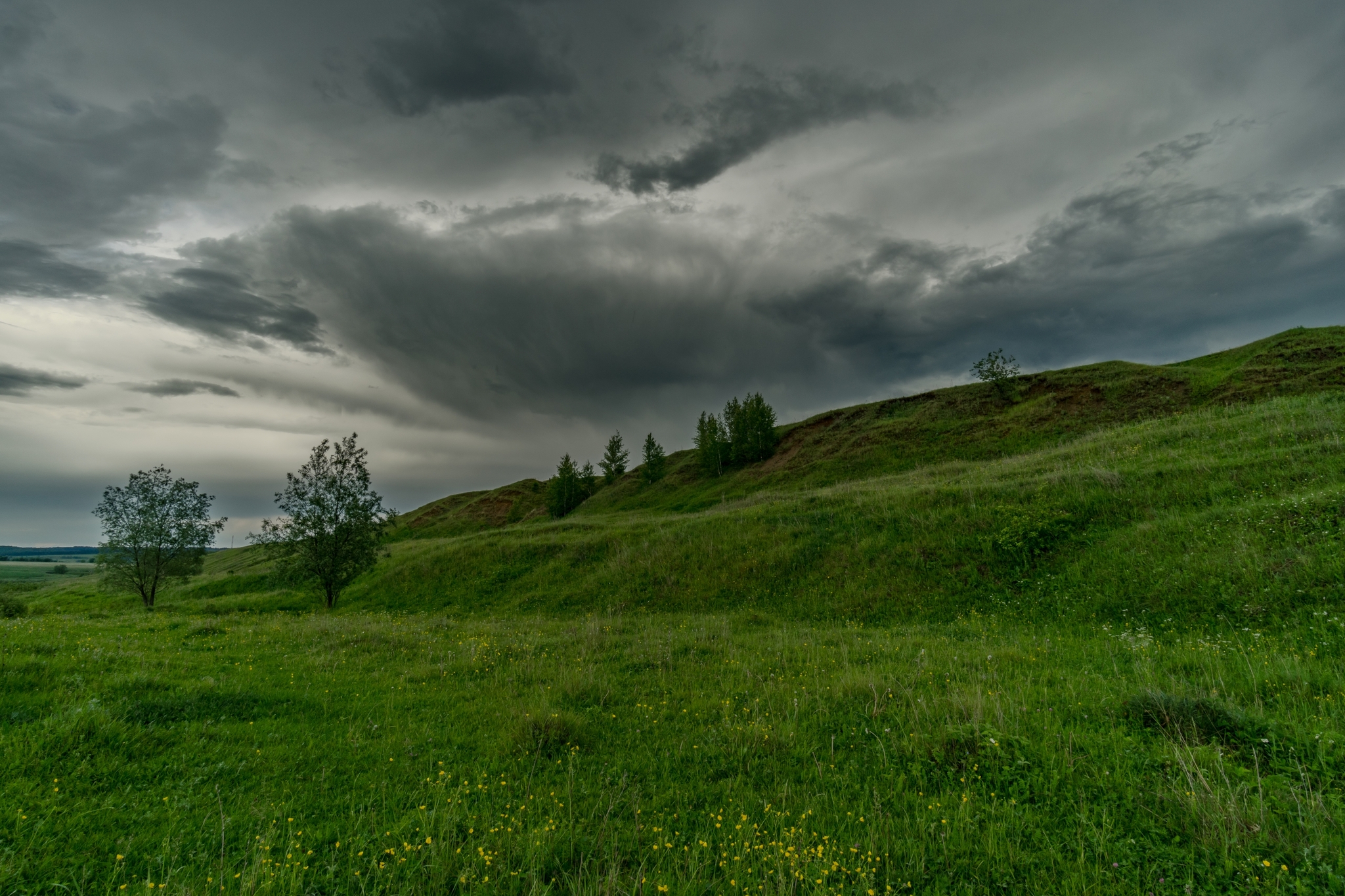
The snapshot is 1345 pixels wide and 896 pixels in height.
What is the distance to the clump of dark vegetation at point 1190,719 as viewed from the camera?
19.6 feet

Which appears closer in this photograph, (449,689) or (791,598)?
(449,689)

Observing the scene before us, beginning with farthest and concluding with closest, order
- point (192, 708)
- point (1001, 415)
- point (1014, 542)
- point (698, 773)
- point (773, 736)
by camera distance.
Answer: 1. point (1001, 415)
2. point (1014, 542)
3. point (192, 708)
4. point (773, 736)
5. point (698, 773)

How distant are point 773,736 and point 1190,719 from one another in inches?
197

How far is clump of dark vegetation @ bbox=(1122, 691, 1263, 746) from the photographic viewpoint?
596 cm

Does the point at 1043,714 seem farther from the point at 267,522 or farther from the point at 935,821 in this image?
the point at 267,522

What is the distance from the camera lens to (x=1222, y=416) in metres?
27.2

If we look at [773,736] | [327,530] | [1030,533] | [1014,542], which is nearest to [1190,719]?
[773,736]

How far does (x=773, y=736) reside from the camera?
6.91 meters

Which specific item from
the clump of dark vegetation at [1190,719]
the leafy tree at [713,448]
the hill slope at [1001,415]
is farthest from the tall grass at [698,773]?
the leafy tree at [713,448]

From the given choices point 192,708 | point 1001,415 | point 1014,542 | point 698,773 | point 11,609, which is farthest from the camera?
point 1001,415

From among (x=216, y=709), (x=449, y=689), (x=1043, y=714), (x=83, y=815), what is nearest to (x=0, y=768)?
(x=83, y=815)

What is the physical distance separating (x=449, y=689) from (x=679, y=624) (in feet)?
25.6

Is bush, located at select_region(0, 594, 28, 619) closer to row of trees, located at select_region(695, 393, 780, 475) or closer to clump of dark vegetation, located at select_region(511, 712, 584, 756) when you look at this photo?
clump of dark vegetation, located at select_region(511, 712, 584, 756)

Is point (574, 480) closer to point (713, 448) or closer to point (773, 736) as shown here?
point (713, 448)
